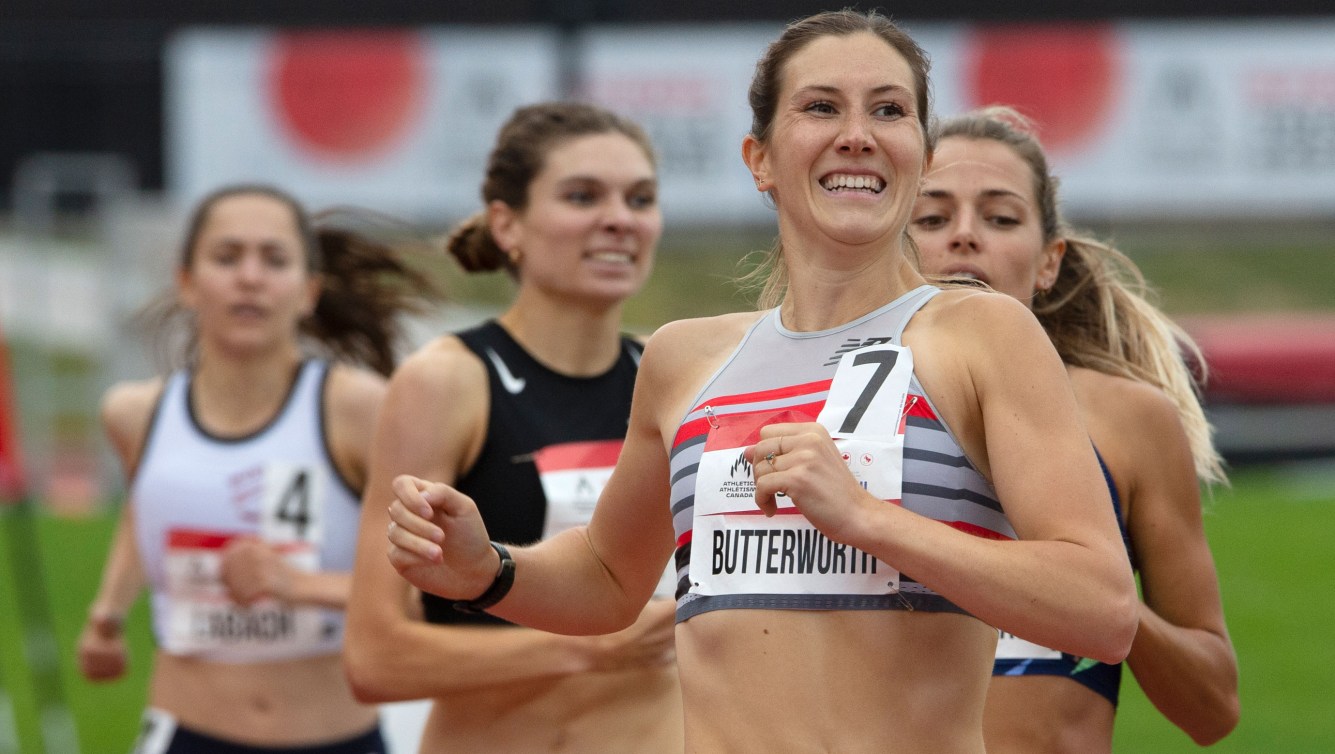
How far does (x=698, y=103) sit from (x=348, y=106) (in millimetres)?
3366

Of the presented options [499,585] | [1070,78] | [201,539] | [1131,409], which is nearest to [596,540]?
[499,585]

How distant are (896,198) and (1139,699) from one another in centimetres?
934

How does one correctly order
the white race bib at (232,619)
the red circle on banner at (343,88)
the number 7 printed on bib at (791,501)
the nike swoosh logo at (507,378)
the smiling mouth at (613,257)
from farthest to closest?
the red circle on banner at (343,88)
the white race bib at (232,619)
the smiling mouth at (613,257)
the nike swoosh logo at (507,378)
the number 7 printed on bib at (791,501)

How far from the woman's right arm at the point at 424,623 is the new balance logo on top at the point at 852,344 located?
1.20 metres

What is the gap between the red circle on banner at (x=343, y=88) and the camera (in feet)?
57.2

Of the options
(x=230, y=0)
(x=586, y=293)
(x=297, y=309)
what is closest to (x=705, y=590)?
(x=586, y=293)

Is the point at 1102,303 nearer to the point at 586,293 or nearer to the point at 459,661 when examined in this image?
the point at 586,293

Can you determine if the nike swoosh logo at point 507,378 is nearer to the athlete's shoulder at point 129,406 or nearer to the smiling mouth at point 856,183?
the smiling mouth at point 856,183

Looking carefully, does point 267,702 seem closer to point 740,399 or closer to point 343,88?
point 740,399

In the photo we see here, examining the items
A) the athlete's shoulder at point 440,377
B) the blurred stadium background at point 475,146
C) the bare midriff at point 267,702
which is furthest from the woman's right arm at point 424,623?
the blurred stadium background at point 475,146

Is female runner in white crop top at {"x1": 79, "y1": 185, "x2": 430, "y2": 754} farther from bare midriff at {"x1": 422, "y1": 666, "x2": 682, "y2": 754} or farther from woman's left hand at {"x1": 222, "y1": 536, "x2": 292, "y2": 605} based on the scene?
bare midriff at {"x1": 422, "y1": 666, "x2": 682, "y2": 754}

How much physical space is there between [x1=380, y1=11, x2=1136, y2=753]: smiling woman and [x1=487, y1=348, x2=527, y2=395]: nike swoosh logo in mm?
1045

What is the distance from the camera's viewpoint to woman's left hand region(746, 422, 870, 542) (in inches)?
91.2

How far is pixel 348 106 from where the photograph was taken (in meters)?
17.5
